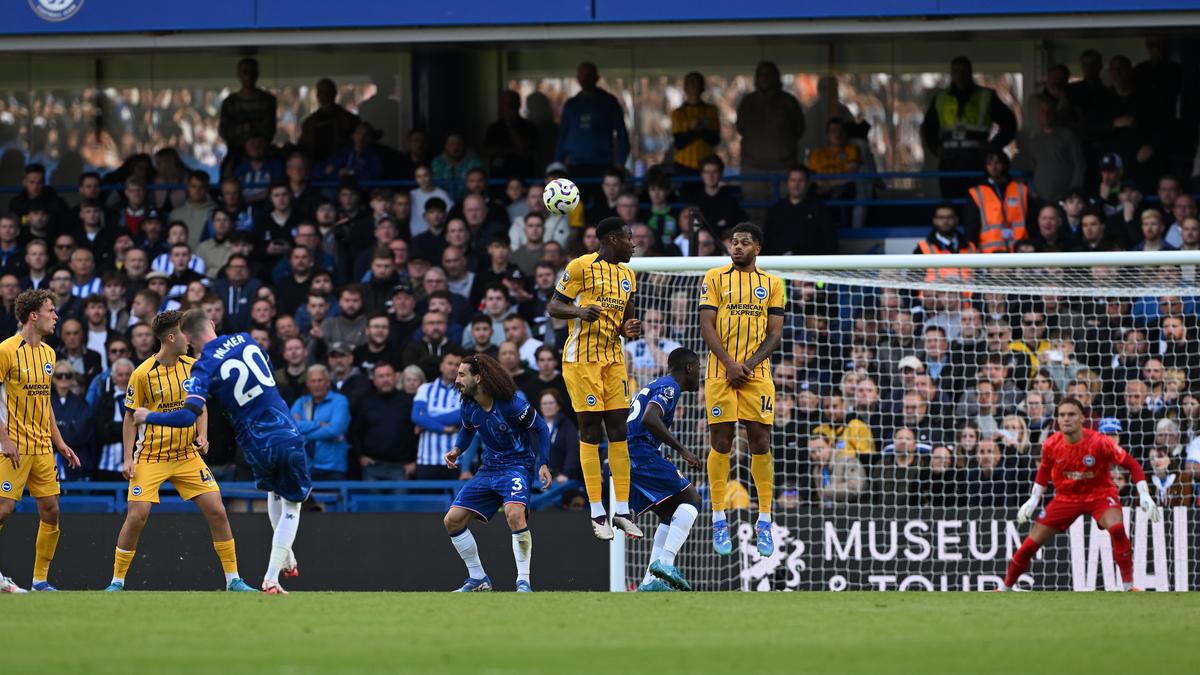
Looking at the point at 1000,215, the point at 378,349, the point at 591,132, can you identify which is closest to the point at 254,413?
the point at 378,349

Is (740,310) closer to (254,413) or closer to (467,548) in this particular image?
(467,548)

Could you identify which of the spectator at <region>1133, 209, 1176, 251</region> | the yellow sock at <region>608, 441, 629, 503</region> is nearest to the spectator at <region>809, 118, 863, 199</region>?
the spectator at <region>1133, 209, 1176, 251</region>

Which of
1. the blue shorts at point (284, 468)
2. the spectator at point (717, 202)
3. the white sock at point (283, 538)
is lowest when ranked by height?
the white sock at point (283, 538)

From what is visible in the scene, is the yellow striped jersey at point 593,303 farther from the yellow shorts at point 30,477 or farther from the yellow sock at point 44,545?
the yellow sock at point 44,545

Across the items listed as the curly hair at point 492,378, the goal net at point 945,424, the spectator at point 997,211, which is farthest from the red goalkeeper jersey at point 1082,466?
the curly hair at point 492,378

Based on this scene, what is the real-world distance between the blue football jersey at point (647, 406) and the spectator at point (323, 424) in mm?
3896

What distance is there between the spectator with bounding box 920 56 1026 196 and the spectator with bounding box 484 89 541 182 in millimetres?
4736

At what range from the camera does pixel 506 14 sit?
1722 centimetres

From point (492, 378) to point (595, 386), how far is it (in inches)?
34.5

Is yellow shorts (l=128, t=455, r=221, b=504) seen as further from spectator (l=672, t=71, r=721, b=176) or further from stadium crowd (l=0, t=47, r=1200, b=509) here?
spectator (l=672, t=71, r=721, b=176)

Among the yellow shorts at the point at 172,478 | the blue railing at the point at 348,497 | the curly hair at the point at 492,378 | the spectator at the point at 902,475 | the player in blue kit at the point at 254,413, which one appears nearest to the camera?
the player in blue kit at the point at 254,413

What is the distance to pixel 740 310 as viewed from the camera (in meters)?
11.9

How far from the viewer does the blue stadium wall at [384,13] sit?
16.8 metres

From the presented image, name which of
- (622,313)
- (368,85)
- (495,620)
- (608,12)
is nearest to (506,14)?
(608,12)
